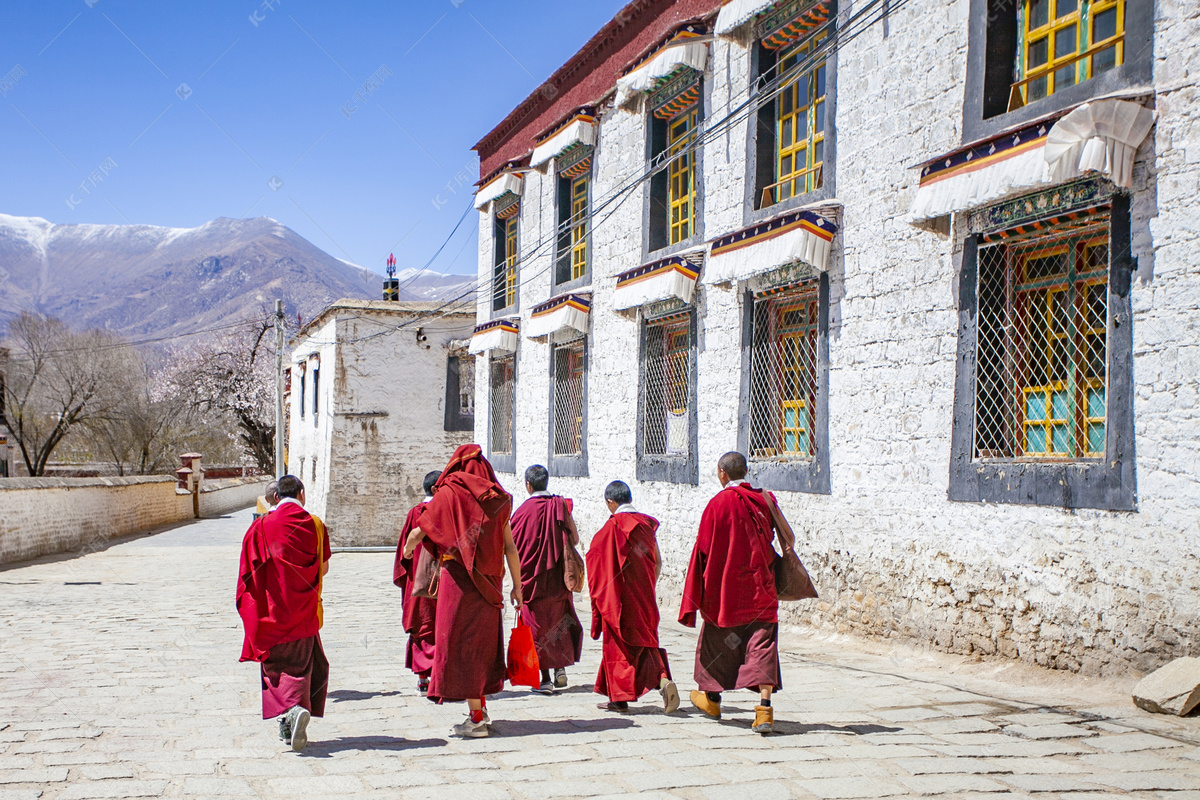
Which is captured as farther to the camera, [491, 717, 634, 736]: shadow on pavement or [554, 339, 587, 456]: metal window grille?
[554, 339, 587, 456]: metal window grille

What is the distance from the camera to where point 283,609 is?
5.12 meters

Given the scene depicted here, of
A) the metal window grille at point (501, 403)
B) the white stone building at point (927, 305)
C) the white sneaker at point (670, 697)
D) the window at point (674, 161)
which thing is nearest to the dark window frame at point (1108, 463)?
the white stone building at point (927, 305)

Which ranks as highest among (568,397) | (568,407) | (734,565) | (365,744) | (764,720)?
(568,397)

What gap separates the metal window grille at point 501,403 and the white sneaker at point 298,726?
11518 mm

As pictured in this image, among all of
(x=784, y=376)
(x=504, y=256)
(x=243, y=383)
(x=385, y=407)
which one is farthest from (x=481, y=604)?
(x=243, y=383)

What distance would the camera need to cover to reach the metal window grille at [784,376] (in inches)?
358

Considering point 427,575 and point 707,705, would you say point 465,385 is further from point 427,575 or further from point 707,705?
point 707,705

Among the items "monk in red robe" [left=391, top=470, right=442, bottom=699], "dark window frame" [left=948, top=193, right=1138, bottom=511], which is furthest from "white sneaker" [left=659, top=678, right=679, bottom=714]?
"dark window frame" [left=948, top=193, right=1138, bottom=511]

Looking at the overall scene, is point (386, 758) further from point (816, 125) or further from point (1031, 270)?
point (816, 125)

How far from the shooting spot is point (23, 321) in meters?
40.2

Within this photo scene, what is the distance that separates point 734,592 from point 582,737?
1108 mm

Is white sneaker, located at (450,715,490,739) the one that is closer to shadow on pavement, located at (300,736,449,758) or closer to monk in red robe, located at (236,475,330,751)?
shadow on pavement, located at (300,736,449,758)

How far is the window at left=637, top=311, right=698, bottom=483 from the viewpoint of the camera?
10688 millimetres

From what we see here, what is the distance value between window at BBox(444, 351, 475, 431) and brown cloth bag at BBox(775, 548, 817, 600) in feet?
58.4
